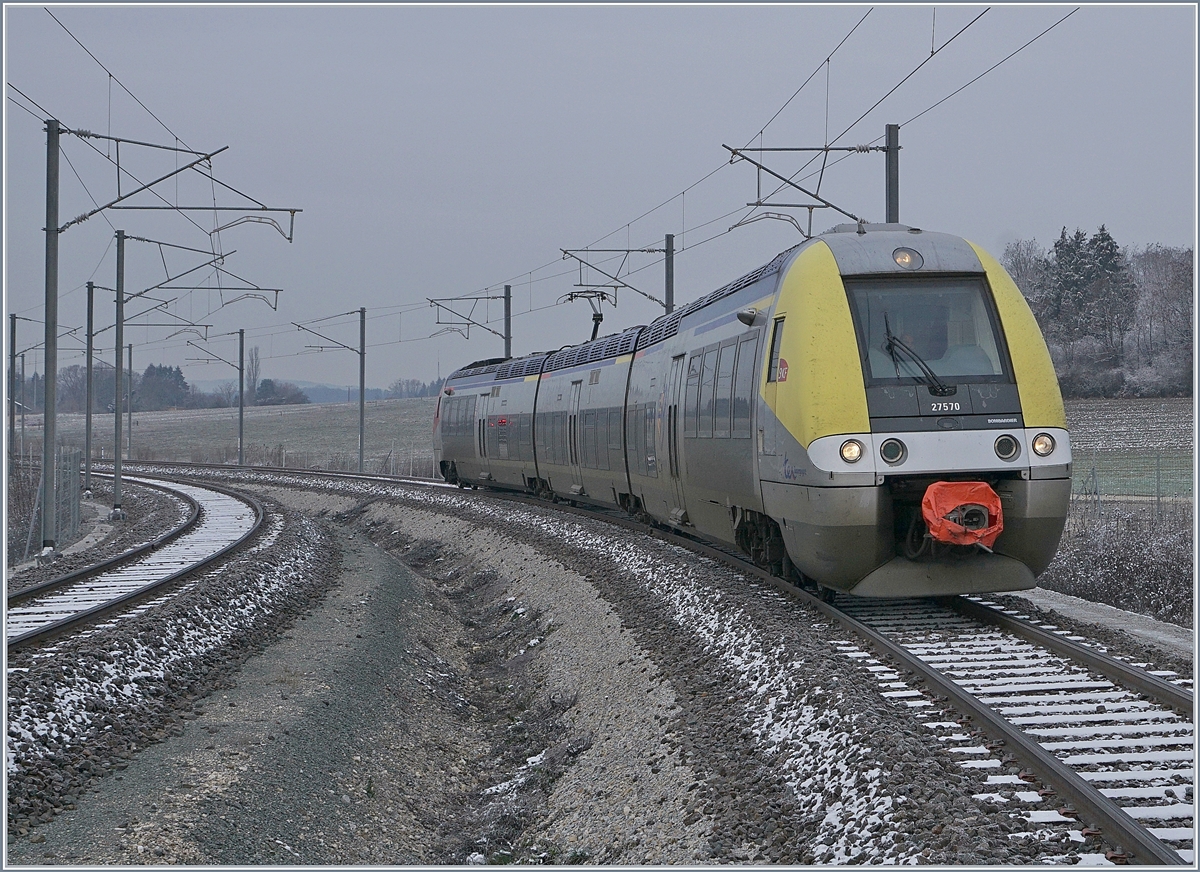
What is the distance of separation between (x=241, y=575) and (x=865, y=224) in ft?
30.5

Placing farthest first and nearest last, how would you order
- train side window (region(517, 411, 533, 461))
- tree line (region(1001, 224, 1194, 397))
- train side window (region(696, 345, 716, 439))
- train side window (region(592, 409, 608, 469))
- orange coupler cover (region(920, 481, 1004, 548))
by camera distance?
1. tree line (region(1001, 224, 1194, 397))
2. train side window (region(517, 411, 533, 461))
3. train side window (region(592, 409, 608, 469))
4. train side window (region(696, 345, 716, 439))
5. orange coupler cover (region(920, 481, 1004, 548))

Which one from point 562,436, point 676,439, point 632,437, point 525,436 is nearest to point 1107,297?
point 525,436

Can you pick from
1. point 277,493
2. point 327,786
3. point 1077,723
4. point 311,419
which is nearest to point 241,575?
point 327,786

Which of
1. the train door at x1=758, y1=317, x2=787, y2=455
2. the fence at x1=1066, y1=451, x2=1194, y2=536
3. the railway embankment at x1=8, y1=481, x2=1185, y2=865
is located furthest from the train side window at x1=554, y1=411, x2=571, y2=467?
the train door at x1=758, y1=317, x2=787, y2=455

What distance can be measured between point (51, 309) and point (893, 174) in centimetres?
1364

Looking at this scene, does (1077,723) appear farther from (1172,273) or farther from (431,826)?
(1172,273)

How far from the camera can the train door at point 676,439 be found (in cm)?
1477

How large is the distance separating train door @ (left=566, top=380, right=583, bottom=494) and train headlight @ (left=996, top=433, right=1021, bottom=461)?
518 inches

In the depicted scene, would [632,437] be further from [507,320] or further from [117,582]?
[507,320]

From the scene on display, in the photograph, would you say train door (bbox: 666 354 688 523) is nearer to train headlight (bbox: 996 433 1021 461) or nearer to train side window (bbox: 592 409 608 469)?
train side window (bbox: 592 409 608 469)

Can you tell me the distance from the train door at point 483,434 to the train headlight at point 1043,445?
21052 mm

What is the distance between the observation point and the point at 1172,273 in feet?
195

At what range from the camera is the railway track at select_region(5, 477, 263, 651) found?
11.8 meters

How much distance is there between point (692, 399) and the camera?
45.9 ft
